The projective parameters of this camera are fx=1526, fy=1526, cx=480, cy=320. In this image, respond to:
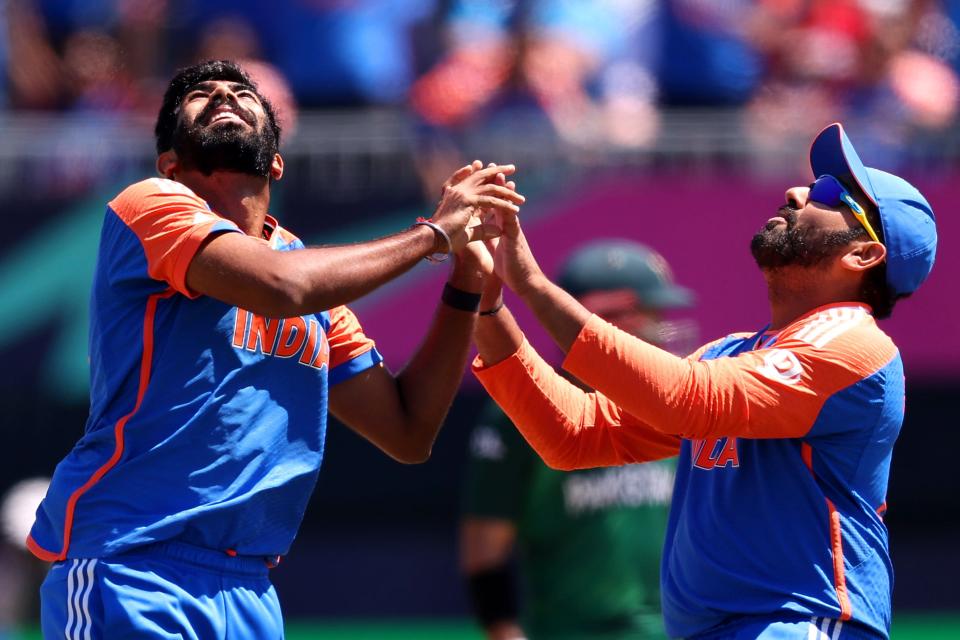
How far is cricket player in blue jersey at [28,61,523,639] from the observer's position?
372cm

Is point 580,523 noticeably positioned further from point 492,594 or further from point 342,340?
point 342,340

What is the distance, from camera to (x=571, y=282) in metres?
5.83

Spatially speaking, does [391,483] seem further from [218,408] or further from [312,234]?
[218,408]

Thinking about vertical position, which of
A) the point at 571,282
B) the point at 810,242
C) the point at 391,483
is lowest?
the point at 391,483

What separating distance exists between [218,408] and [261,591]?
50cm

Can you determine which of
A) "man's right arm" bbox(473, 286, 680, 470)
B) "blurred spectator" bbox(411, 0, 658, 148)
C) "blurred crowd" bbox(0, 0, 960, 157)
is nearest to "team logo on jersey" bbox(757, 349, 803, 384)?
"man's right arm" bbox(473, 286, 680, 470)

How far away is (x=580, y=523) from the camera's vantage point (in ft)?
18.4

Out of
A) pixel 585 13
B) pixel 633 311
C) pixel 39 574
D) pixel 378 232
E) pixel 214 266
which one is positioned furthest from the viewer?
pixel 585 13

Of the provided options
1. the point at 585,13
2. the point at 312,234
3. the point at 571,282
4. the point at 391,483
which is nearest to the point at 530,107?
the point at 585,13

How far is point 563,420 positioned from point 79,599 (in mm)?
1434

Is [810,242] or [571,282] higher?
[810,242]

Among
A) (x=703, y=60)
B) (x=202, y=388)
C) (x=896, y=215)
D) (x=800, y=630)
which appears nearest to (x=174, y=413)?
(x=202, y=388)

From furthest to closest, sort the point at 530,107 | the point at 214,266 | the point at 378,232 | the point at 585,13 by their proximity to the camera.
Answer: the point at 585,13 < the point at 530,107 < the point at 378,232 < the point at 214,266

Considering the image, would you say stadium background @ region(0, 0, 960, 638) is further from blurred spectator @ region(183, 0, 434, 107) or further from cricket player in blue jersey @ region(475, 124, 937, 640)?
cricket player in blue jersey @ region(475, 124, 937, 640)
